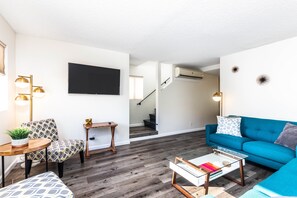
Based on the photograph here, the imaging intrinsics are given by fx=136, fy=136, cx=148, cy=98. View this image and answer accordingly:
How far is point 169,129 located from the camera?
4.79 meters

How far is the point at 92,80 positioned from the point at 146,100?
2.74 m

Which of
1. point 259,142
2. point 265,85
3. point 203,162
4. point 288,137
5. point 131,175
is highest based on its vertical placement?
point 265,85

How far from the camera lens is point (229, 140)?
2.85 metres

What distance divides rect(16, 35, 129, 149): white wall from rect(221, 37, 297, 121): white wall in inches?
114

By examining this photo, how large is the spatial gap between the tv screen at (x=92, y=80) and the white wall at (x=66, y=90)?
14cm

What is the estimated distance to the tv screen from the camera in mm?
3010

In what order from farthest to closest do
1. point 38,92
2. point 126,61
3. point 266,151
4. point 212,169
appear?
point 126,61 < point 38,92 < point 266,151 < point 212,169

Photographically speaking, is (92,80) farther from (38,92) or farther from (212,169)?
(212,169)

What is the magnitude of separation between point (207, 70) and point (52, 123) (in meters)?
5.14

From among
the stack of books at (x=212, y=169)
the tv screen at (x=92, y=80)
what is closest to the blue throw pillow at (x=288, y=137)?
the stack of books at (x=212, y=169)

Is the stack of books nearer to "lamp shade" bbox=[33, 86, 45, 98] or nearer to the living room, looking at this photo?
the living room

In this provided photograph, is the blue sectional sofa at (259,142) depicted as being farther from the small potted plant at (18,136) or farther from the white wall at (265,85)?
the small potted plant at (18,136)

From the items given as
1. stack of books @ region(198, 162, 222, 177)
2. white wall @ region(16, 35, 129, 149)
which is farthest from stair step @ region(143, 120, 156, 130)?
stack of books @ region(198, 162, 222, 177)

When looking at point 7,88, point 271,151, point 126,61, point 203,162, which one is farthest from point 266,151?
point 7,88
